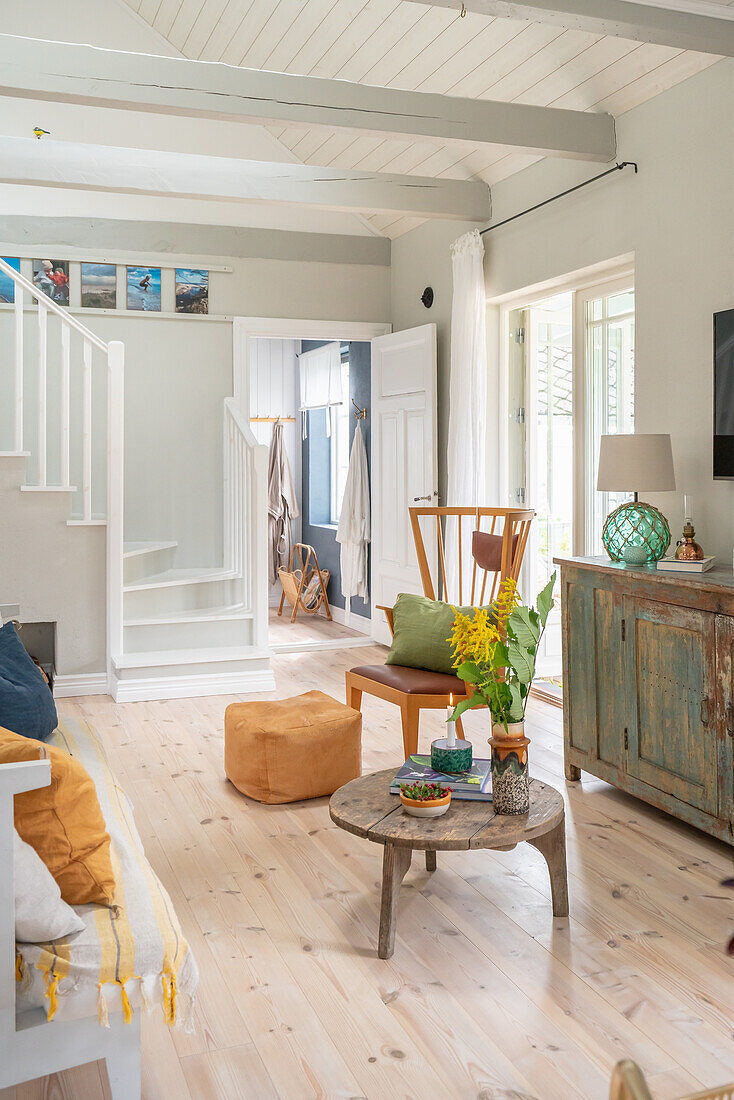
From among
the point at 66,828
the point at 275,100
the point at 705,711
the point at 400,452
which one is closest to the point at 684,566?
the point at 705,711

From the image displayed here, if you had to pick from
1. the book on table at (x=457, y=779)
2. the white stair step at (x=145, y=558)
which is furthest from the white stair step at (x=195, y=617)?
the book on table at (x=457, y=779)

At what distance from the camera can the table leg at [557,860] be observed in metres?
2.52

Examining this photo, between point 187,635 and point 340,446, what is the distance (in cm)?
307

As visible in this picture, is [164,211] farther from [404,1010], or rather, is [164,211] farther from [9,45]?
[404,1010]

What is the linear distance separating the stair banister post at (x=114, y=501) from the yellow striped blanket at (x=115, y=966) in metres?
3.66

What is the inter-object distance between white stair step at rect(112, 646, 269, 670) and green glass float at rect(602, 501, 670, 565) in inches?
103

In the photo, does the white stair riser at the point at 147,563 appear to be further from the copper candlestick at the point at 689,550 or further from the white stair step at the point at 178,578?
the copper candlestick at the point at 689,550

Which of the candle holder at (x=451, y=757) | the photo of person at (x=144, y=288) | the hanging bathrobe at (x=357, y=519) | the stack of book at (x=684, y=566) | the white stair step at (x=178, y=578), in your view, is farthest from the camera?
the hanging bathrobe at (x=357, y=519)

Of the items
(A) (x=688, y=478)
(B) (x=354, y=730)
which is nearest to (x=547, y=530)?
(A) (x=688, y=478)

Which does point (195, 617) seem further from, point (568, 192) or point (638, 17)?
point (638, 17)

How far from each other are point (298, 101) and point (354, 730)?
8.16ft

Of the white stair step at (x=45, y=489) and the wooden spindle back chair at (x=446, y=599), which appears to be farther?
the white stair step at (x=45, y=489)

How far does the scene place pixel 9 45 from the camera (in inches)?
135

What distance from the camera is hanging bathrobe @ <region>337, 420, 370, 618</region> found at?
7207 mm
